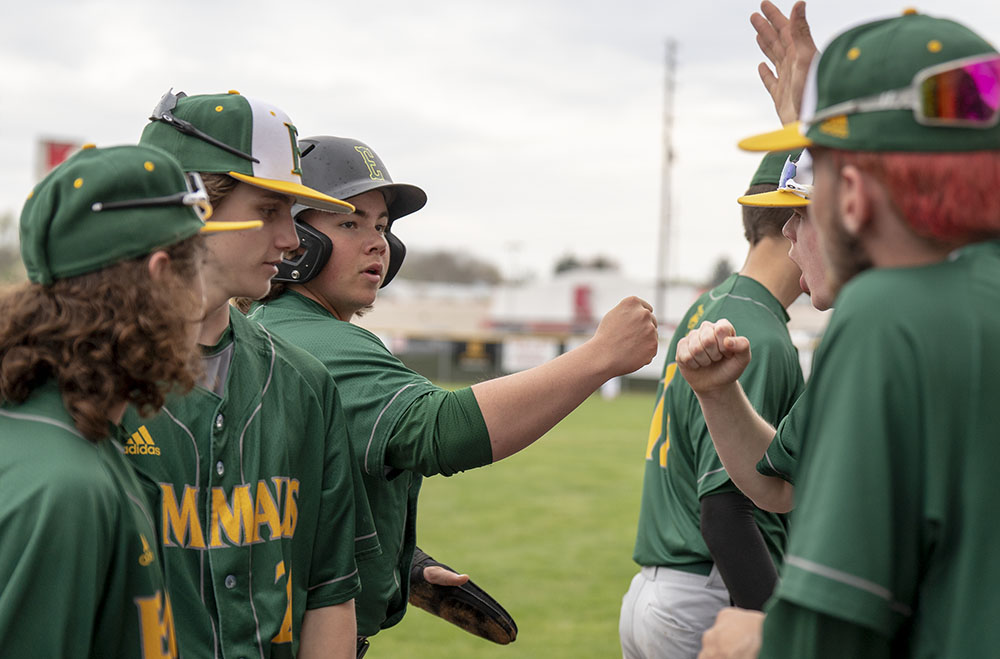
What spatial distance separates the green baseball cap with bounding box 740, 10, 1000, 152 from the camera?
1.47m

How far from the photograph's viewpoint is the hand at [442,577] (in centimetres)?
372

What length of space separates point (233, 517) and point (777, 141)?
1617mm

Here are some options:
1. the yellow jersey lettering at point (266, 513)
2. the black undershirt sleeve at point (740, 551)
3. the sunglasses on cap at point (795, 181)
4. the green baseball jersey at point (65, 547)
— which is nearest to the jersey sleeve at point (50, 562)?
the green baseball jersey at point (65, 547)

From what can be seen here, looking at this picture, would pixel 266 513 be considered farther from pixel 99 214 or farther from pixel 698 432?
pixel 698 432

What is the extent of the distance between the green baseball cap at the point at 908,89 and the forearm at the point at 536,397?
→ 4.41ft

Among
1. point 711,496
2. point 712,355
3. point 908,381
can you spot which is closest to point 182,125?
point 712,355

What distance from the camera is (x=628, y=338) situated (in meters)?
2.89

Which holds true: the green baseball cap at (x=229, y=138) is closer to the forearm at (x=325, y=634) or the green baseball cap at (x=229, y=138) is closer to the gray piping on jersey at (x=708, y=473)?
the forearm at (x=325, y=634)

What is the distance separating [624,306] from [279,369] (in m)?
1.05

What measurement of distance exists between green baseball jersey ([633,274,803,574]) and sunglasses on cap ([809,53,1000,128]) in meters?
2.11

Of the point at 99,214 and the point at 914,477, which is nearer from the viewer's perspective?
the point at 914,477

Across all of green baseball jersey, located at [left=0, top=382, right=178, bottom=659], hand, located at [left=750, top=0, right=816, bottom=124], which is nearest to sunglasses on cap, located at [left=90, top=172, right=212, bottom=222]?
green baseball jersey, located at [left=0, top=382, right=178, bottom=659]

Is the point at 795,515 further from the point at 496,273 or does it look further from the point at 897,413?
the point at 496,273

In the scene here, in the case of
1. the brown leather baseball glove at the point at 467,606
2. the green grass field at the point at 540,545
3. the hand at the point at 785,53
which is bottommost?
the green grass field at the point at 540,545
